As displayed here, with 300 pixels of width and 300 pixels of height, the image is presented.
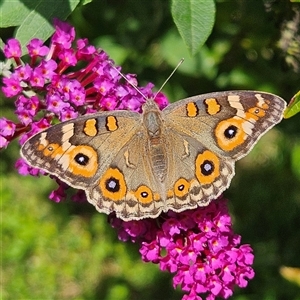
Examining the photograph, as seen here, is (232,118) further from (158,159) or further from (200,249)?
(200,249)

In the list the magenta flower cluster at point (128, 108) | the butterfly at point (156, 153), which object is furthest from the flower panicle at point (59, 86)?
the butterfly at point (156, 153)

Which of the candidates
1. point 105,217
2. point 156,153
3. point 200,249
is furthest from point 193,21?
point 105,217

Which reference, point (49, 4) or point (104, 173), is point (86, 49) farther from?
point (104, 173)

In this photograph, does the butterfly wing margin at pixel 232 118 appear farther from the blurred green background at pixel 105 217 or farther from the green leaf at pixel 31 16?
the blurred green background at pixel 105 217

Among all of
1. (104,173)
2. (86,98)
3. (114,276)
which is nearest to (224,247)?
(104,173)

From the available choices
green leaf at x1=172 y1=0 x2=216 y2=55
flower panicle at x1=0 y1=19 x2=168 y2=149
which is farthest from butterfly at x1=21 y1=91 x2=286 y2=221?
green leaf at x1=172 y1=0 x2=216 y2=55
